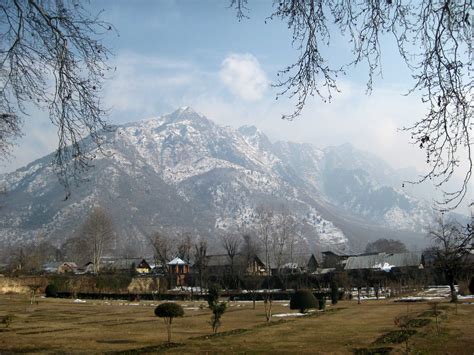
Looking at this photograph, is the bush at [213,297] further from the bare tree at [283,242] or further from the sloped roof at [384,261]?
the sloped roof at [384,261]

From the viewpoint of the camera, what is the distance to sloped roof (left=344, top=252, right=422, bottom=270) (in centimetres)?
7944

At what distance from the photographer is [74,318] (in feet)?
123

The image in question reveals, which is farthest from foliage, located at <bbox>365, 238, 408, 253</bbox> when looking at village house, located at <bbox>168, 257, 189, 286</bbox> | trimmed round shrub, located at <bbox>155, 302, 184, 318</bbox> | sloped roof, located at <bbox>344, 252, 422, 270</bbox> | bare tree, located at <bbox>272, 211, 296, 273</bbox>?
trimmed round shrub, located at <bbox>155, 302, 184, 318</bbox>

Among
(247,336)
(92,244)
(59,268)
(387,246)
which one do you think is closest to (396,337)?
(247,336)

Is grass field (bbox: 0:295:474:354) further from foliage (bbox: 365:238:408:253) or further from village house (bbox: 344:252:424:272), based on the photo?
foliage (bbox: 365:238:408:253)

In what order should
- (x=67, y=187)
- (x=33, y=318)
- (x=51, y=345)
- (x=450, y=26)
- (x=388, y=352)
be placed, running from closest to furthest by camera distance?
1. (x=450, y=26)
2. (x=67, y=187)
3. (x=388, y=352)
4. (x=51, y=345)
5. (x=33, y=318)

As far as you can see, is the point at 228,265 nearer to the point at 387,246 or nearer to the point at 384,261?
the point at 384,261

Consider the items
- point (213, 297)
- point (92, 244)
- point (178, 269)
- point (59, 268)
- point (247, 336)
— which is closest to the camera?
point (247, 336)

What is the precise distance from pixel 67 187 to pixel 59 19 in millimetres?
2050

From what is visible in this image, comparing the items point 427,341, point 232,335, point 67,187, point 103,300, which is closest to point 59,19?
point 67,187

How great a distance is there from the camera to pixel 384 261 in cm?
8188

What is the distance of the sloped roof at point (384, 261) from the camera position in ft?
261

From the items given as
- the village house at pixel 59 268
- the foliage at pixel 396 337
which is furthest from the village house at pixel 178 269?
the foliage at pixel 396 337

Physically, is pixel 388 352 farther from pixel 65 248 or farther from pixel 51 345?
pixel 65 248
